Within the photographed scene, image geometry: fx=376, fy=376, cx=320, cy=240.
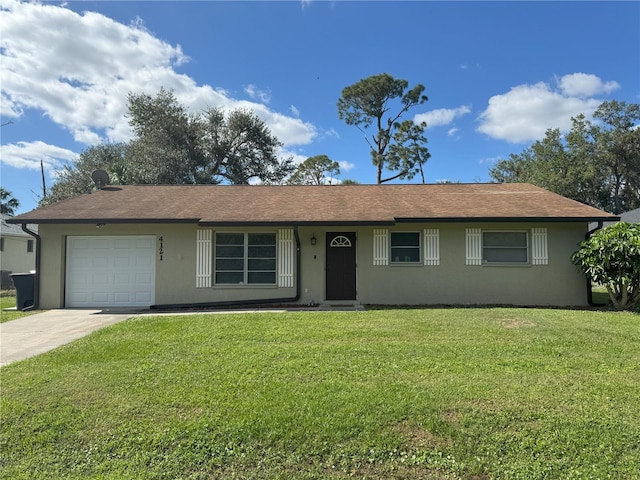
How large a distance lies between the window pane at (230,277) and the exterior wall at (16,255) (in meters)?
14.5

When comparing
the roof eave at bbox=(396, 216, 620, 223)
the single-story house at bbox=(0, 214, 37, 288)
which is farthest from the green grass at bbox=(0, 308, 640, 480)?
the single-story house at bbox=(0, 214, 37, 288)

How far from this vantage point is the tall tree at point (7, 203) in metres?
31.7

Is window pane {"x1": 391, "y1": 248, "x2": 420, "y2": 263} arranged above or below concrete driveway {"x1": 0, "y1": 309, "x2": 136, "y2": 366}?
above

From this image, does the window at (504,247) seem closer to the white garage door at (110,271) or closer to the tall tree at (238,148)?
the white garage door at (110,271)

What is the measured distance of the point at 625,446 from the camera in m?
3.23

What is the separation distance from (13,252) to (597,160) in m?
39.6

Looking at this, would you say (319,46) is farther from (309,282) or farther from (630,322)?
(630,322)

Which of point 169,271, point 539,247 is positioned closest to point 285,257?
point 169,271

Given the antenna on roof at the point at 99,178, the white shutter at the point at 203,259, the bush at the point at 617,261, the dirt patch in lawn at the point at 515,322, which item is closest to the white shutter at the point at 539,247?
the bush at the point at 617,261

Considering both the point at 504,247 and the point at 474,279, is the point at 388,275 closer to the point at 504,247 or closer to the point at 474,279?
the point at 474,279

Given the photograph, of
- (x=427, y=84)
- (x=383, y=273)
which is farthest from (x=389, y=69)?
(x=383, y=273)

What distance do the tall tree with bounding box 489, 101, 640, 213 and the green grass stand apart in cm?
2861

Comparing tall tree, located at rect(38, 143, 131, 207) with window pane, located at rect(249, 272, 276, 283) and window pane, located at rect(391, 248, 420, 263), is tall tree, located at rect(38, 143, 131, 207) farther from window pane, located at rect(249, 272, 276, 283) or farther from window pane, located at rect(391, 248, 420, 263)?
window pane, located at rect(391, 248, 420, 263)

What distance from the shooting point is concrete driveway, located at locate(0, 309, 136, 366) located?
6.32 metres
